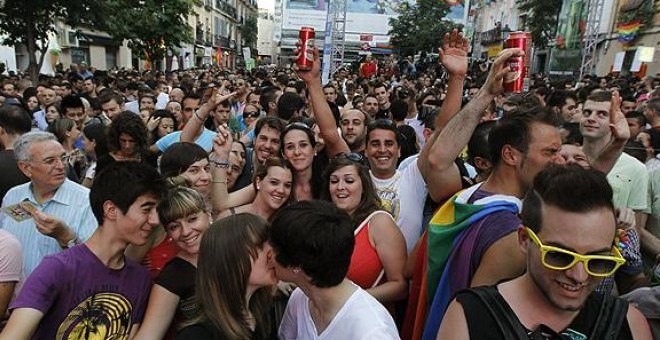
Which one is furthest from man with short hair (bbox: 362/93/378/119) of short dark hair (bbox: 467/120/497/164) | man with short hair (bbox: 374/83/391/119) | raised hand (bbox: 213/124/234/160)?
short dark hair (bbox: 467/120/497/164)

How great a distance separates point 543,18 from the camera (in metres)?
23.5

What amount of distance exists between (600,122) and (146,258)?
3.56m

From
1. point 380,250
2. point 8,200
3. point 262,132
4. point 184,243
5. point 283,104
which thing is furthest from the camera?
point 283,104

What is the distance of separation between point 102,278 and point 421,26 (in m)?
27.8

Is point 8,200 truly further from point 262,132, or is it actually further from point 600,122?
point 600,122

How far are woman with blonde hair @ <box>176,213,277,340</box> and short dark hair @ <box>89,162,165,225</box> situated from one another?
22.0 inches

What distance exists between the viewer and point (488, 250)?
1.95 metres

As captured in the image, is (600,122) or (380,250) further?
(600,122)

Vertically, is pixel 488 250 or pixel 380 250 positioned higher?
pixel 488 250

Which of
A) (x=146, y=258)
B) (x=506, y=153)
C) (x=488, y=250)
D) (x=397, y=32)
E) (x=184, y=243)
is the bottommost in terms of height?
(x=146, y=258)

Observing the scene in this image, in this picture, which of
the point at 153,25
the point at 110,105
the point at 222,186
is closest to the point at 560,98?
the point at 222,186

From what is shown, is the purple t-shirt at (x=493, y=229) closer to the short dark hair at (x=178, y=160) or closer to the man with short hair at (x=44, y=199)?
the man with short hair at (x=44, y=199)

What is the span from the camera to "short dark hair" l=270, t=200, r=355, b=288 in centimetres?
192

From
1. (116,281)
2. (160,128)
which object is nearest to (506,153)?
(116,281)
